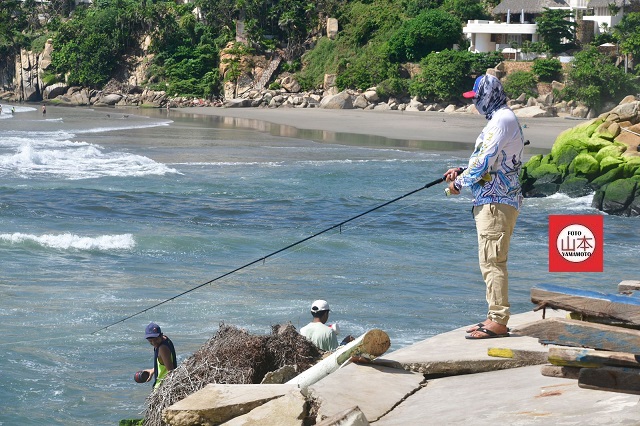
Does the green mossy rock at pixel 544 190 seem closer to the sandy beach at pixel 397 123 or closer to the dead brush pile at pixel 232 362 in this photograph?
the sandy beach at pixel 397 123

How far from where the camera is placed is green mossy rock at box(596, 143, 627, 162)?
2370 centimetres

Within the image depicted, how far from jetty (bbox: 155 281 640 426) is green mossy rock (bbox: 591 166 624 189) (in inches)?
690

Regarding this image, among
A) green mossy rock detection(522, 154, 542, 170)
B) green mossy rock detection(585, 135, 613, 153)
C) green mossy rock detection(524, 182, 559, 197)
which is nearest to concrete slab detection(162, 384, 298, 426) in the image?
green mossy rock detection(524, 182, 559, 197)

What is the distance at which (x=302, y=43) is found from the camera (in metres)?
66.8

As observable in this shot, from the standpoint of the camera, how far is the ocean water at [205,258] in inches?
373

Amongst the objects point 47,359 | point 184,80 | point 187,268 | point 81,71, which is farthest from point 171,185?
point 81,71

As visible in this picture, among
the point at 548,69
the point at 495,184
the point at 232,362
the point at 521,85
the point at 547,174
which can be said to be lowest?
the point at 547,174

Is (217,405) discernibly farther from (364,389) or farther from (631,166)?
(631,166)

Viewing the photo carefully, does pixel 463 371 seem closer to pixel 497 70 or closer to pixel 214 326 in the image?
pixel 214 326

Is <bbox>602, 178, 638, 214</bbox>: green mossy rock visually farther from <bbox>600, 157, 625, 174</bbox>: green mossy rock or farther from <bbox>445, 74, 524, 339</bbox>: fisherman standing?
<bbox>445, 74, 524, 339</bbox>: fisherman standing

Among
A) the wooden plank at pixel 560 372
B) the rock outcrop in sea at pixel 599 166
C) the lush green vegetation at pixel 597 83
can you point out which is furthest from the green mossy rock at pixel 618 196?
the lush green vegetation at pixel 597 83

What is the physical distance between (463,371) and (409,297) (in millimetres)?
6490

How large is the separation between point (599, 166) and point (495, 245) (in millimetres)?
18492

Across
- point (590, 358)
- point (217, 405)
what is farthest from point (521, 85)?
point (590, 358)
